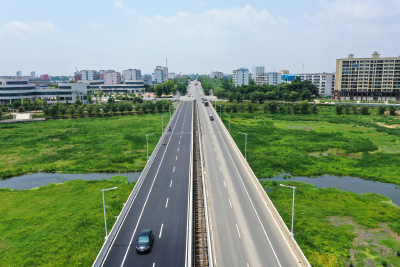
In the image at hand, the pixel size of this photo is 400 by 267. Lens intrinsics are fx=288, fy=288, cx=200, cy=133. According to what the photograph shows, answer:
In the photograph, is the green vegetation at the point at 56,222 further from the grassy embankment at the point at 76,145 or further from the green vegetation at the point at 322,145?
the green vegetation at the point at 322,145

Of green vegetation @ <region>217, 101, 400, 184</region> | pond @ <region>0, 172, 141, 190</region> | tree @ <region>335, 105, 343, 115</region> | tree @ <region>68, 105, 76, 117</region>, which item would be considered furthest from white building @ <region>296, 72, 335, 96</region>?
pond @ <region>0, 172, 141, 190</region>

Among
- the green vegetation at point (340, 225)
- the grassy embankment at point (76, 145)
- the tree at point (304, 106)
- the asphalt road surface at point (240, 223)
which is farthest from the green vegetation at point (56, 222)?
the tree at point (304, 106)

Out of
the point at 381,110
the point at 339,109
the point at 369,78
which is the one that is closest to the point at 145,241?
the point at 339,109

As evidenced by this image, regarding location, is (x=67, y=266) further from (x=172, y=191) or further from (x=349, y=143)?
(x=349, y=143)

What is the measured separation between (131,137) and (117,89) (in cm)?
13330

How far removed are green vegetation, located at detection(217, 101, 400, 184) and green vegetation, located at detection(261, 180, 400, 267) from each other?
29.4 feet

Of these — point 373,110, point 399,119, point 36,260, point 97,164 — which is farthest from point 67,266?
point 373,110

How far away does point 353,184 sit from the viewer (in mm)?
44312

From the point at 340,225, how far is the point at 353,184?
1508 centimetres

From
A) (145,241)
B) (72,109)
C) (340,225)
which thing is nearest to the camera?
(145,241)

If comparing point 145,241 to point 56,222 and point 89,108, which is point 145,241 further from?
point 89,108

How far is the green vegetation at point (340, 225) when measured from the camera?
26453 millimetres

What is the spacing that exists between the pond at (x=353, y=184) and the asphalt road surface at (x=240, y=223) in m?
10.8

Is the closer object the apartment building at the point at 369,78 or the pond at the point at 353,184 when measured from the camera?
the pond at the point at 353,184
